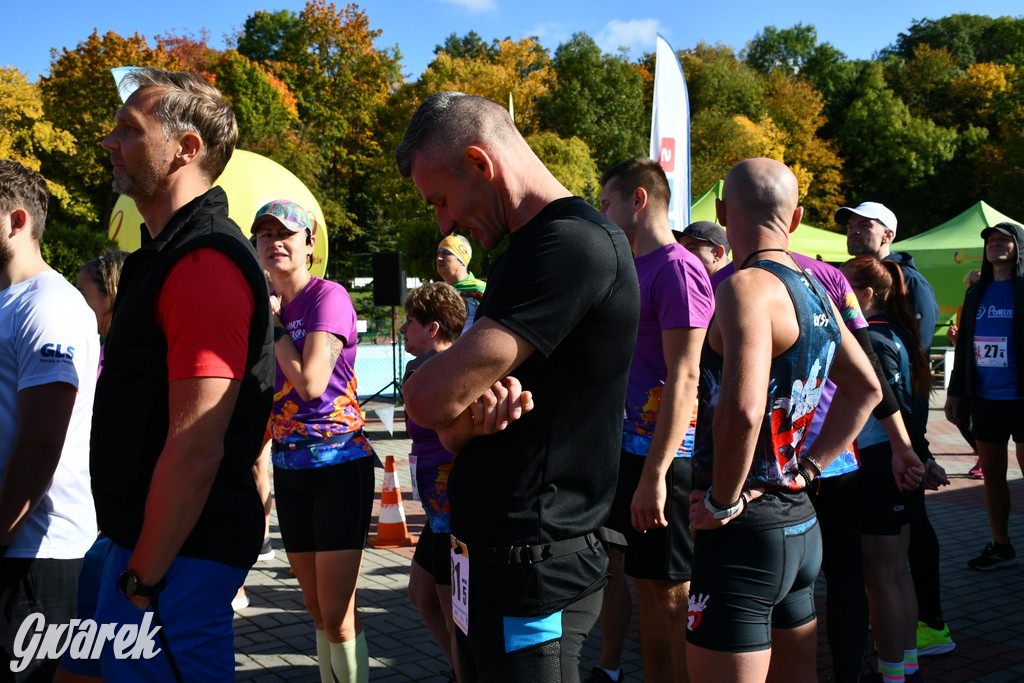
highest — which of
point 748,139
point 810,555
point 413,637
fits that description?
point 748,139

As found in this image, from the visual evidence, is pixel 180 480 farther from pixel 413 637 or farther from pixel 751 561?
pixel 413 637

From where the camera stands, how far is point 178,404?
6.35 ft

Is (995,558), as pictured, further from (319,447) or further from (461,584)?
(461,584)

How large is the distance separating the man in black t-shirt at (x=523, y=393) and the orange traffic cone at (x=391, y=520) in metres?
4.99

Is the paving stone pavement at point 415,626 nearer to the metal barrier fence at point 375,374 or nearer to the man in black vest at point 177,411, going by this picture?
the man in black vest at point 177,411

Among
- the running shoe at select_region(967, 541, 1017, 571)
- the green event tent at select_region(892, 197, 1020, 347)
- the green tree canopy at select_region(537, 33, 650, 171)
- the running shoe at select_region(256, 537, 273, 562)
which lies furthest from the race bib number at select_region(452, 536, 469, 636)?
the green tree canopy at select_region(537, 33, 650, 171)

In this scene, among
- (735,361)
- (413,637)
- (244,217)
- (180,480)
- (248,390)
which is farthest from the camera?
(244,217)

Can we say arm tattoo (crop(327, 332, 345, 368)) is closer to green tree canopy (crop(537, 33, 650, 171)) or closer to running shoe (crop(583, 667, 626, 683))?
running shoe (crop(583, 667, 626, 683))

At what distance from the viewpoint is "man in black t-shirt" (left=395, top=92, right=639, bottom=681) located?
174cm

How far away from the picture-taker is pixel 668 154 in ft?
32.1

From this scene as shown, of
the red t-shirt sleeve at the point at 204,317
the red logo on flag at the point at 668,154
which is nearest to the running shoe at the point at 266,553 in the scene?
the red t-shirt sleeve at the point at 204,317

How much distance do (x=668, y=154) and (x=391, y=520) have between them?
5339 mm

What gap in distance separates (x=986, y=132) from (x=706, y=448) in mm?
52956

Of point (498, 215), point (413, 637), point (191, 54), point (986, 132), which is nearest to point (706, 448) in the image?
point (498, 215)
